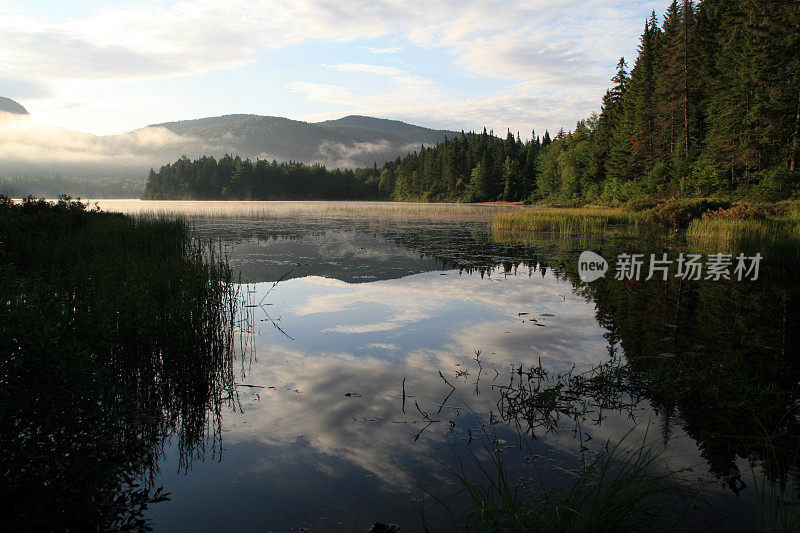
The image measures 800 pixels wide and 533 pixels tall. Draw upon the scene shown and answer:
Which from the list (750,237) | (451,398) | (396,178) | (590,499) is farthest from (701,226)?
(396,178)

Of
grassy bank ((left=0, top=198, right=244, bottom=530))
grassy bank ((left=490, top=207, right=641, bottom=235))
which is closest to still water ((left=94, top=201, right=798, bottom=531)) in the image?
grassy bank ((left=0, top=198, right=244, bottom=530))

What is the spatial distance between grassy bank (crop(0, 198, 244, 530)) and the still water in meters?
0.41

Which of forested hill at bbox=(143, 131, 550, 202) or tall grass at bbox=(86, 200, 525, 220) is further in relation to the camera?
forested hill at bbox=(143, 131, 550, 202)

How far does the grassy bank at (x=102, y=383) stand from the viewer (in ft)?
10.8

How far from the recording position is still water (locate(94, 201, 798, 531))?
4230 mm

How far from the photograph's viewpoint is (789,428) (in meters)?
5.16

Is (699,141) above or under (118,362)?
above

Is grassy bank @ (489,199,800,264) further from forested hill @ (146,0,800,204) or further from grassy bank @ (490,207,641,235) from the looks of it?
forested hill @ (146,0,800,204)

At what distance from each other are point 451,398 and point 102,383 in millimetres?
3949

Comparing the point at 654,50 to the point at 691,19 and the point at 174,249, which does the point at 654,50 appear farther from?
the point at 174,249

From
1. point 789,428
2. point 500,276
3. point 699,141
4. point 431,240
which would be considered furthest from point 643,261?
point 699,141

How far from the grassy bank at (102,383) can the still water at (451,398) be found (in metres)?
0.41

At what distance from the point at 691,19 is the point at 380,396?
5542 cm

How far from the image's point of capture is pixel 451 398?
625 centimetres
